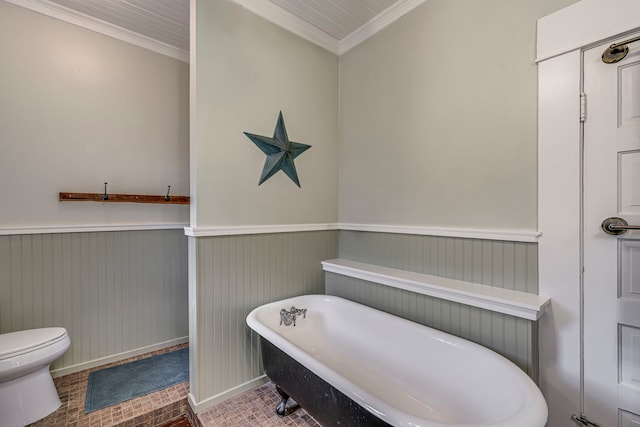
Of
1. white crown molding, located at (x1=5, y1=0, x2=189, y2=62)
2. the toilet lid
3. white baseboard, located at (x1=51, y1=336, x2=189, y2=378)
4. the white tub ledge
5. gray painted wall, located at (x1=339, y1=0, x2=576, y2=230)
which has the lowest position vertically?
white baseboard, located at (x1=51, y1=336, x2=189, y2=378)

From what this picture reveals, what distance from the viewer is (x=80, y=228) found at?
2.04m

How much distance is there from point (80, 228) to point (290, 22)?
2211 millimetres

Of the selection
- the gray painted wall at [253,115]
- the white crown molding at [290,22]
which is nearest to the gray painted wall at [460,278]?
the gray painted wall at [253,115]

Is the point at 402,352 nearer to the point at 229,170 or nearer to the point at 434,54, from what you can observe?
the point at 229,170

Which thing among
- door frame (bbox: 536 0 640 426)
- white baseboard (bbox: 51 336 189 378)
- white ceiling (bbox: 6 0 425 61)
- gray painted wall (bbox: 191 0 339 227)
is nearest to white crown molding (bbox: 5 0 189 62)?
white ceiling (bbox: 6 0 425 61)

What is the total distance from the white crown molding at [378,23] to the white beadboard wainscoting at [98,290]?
225 centimetres

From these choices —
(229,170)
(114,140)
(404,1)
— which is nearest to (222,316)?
(229,170)

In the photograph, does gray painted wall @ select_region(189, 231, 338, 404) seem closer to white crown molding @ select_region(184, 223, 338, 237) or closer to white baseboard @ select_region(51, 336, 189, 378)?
white crown molding @ select_region(184, 223, 338, 237)

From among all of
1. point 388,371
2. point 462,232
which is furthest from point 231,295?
point 462,232

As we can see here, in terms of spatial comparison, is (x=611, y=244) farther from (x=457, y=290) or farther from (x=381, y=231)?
(x=381, y=231)

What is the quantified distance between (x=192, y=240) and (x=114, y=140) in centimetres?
121

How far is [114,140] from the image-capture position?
86.4 inches

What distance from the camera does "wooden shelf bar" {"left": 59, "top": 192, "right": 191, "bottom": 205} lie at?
198 cm

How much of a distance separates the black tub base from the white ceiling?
7.58ft
